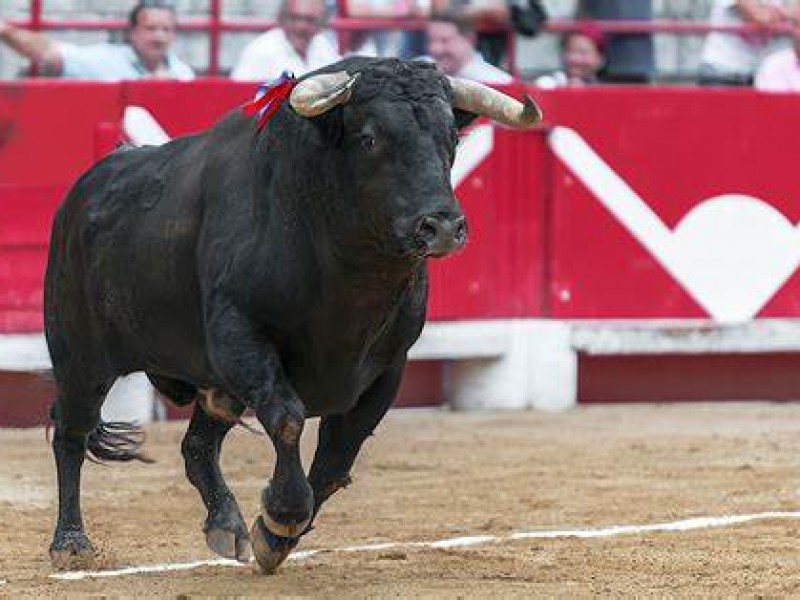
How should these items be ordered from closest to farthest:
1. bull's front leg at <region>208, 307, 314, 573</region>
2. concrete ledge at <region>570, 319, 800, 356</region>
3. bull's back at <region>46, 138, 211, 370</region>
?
1. bull's front leg at <region>208, 307, 314, 573</region>
2. bull's back at <region>46, 138, 211, 370</region>
3. concrete ledge at <region>570, 319, 800, 356</region>

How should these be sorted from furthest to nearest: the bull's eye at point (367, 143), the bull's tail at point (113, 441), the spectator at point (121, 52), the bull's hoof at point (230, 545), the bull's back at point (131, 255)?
the spectator at point (121, 52)
the bull's tail at point (113, 441)
the bull's hoof at point (230, 545)
the bull's back at point (131, 255)
the bull's eye at point (367, 143)

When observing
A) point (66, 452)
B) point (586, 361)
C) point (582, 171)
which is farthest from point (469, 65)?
point (66, 452)

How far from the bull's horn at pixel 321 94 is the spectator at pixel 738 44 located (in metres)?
6.40

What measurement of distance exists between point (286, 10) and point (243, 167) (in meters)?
4.44

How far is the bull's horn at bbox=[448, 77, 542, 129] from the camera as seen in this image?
20.9 ft

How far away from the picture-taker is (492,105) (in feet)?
21.1

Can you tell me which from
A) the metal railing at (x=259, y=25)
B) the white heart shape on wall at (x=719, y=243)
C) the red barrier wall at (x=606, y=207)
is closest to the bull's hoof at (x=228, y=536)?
the red barrier wall at (x=606, y=207)

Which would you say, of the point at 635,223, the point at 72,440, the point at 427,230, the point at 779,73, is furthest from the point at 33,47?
the point at 427,230

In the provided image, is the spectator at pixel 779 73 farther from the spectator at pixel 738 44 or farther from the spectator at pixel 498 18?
the spectator at pixel 498 18

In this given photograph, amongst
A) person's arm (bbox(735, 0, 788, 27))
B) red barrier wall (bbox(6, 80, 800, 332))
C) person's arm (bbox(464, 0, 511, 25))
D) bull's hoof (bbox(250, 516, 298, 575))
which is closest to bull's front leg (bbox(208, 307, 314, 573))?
bull's hoof (bbox(250, 516, 298, 575))

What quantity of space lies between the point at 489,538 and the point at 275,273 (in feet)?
5.26

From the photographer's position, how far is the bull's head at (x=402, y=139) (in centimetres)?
598

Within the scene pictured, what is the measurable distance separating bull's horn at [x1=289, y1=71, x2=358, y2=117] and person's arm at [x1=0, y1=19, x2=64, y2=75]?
4.73 meters

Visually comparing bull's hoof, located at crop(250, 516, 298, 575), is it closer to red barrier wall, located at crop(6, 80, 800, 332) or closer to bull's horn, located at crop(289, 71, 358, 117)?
bull's horn, located at crop(289, 71, 358, 117)
